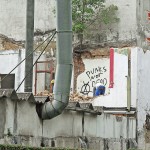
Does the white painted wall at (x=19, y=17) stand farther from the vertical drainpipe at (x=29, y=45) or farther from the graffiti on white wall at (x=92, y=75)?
the vertical drainpipe at (x=29, y=45)

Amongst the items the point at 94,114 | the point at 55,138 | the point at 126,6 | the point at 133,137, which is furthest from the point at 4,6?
the point at 55,138

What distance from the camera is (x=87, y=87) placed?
26.3 meters

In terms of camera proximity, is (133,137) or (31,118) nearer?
(31,118)

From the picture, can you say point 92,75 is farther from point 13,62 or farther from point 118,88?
point 13,62

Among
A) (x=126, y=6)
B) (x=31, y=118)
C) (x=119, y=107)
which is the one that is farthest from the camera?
(x=126, y=6)

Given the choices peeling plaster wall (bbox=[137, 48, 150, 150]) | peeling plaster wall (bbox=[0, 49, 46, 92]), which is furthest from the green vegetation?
peeling plaster wall (bbox=[137, 48, 150, 150])

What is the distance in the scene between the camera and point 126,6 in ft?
94.8

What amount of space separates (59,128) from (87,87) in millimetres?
11851

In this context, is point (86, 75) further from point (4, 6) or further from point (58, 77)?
point (58, 77)

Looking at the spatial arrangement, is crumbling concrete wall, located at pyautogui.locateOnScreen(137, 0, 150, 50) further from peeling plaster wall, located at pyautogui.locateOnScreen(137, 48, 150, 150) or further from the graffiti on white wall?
peeling plaster wall, located at pyautogui.locateOnScreen(137, 48, 150, 150)

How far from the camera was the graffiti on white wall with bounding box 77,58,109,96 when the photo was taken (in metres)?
26.1

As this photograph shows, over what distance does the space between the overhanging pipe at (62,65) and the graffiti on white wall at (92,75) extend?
1224 centimetres

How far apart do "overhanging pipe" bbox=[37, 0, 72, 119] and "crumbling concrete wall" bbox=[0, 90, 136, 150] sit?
358mm

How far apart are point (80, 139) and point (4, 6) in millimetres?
17832
